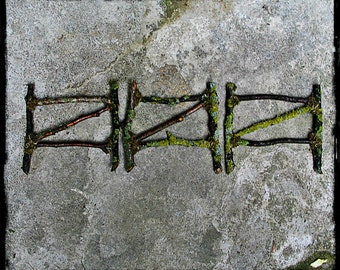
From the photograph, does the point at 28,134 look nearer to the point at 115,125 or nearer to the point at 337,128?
the point at 115,125

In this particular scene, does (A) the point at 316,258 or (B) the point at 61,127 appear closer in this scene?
(B) the point at 61,127

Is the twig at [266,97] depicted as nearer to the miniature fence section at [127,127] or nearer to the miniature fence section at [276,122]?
the miniature fence section at [276,122]

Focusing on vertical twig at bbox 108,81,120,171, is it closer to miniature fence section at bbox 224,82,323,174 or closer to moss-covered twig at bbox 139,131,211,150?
moss-covered twig at bbox 139,131,211,150

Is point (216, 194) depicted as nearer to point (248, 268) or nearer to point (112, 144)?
point (248, 268)

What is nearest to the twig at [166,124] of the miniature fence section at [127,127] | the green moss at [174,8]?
the miniature fence section at [127,127]
